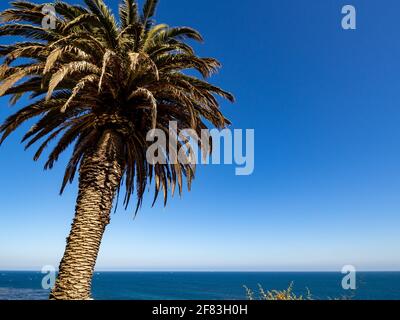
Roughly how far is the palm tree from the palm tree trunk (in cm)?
3

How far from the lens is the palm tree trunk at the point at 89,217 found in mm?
8508

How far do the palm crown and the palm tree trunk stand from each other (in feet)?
1.78

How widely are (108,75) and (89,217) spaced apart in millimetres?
4119

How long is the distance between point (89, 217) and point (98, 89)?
3627 mm

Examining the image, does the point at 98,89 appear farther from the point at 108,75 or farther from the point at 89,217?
the point at 89,217

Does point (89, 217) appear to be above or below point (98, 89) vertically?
below

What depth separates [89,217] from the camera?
903cm

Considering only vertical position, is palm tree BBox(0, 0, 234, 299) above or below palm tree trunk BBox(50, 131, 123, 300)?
above

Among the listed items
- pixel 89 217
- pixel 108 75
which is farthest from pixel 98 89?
pixel 89 217

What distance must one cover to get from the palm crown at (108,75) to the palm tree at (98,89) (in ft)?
0.10

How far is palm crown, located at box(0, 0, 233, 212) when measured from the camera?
31.3ft
